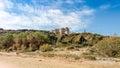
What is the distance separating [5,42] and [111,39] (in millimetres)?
34017

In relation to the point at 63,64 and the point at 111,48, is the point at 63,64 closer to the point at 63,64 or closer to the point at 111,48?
the point at 63,64

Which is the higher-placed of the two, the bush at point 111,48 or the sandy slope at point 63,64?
the bush at point 111,48

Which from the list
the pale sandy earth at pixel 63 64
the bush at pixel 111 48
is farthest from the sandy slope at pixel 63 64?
the bush at pixel 111 48

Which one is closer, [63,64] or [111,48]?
[63,64]

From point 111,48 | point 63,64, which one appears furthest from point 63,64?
point 111,48

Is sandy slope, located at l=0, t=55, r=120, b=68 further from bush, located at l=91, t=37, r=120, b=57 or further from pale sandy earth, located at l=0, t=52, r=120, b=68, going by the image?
bush, located at l=91, t=37, r=120, b=57

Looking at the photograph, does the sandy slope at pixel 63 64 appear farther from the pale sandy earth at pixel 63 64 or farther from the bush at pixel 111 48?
the bush at pixel 111 48

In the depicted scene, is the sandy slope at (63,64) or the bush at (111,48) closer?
the sandy slope at (63,64)

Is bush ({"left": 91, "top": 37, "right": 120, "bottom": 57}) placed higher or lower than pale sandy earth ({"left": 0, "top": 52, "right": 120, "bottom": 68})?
higher

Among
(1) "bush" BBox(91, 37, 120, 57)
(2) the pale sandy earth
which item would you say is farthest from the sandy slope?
(1) "bush" BBox(91, 37, 120, 57)

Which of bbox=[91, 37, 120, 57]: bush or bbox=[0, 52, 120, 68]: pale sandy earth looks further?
bbox=[91, 37, 120, 57]: bush

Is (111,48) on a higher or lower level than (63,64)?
higher

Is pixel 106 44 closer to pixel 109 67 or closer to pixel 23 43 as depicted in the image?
pixel 109 67

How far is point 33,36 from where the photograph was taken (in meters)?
60.9
